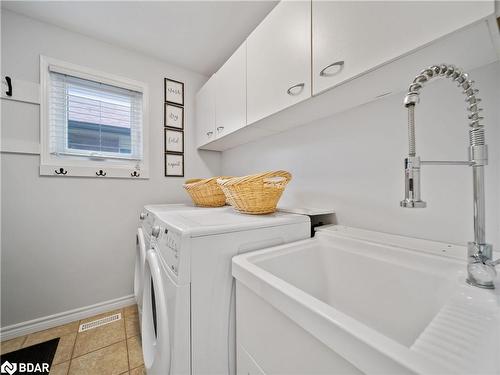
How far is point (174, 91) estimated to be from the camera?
6.52 ft

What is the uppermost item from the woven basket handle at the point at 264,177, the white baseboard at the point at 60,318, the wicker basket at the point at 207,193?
the woven basket handle at the point at 264,177

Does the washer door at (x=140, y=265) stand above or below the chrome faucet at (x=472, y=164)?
below

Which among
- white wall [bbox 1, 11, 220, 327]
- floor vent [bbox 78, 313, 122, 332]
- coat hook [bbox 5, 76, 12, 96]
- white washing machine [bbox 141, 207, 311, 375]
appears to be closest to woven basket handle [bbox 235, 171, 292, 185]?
white washing machine [bbox 141, 207, 311, 375]

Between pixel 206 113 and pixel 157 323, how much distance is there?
1626mm

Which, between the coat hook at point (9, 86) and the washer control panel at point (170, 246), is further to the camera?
the coat hook at point (9, 86)

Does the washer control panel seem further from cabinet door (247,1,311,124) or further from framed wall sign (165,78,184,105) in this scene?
framed wall sign (165,78,184,105)

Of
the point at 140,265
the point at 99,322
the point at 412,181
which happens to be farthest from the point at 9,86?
the point at 412,181

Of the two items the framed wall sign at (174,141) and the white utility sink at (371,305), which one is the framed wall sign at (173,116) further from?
the white utility sink at (371,305)

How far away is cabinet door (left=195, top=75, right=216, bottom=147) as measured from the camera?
5.68 ft

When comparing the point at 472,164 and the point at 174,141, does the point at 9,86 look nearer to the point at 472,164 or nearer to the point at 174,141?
the point at 174,141

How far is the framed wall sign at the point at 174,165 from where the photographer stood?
197 cm

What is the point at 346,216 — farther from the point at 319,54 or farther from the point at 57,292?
the point at 57,292

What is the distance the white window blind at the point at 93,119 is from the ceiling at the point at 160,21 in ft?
1.24

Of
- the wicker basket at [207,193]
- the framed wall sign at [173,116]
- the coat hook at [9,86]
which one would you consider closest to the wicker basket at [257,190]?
the wicker basket at [207,193]
